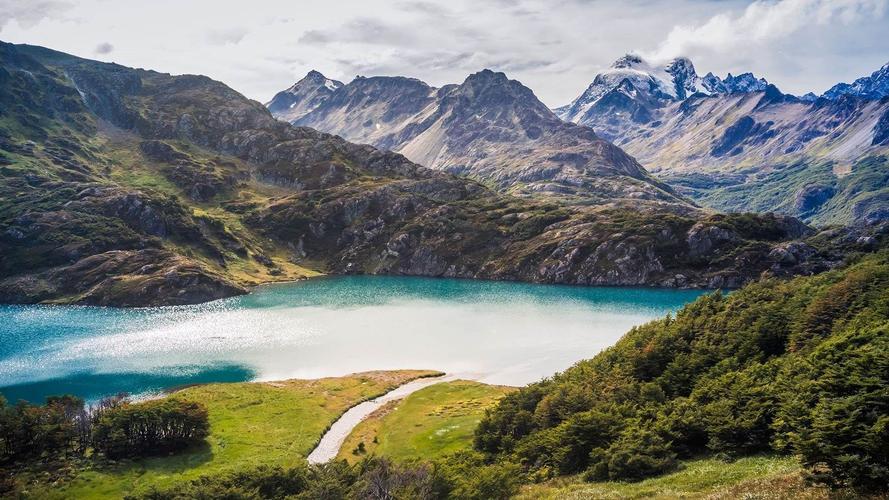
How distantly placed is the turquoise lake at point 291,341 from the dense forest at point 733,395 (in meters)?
48.9

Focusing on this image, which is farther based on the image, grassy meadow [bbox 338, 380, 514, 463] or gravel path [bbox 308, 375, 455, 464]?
gravel path [bbox 308, 375, 455, 464]

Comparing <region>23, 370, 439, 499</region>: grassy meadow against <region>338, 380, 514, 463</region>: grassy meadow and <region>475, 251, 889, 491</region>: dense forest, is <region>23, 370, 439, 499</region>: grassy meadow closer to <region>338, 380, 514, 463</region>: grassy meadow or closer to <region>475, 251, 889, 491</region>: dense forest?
<region>338, 380, 514, 463</region>: grassy meadow

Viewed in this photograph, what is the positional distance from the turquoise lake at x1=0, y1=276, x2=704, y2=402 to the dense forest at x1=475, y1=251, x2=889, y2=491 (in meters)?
48.9

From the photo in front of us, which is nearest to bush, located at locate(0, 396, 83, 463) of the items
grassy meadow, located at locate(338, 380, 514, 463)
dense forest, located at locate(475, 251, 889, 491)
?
grassy meadow, located at locate(338, 380, 514, 463)

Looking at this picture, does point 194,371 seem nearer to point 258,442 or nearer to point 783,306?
point 258,442

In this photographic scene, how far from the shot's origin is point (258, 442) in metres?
78.5

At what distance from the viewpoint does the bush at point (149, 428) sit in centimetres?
7075

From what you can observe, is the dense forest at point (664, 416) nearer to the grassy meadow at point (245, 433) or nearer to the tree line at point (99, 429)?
the tree line at point (99, 429)

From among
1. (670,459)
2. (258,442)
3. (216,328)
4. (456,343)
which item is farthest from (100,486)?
(216,328)

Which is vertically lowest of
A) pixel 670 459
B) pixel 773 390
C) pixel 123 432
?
pixel 123 432

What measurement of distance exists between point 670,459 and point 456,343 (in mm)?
101843

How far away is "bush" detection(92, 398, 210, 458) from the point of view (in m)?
70.8

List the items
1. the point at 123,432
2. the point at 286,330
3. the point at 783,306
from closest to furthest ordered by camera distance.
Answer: the point at 783,306
the point at 123,432
the point at 286,330

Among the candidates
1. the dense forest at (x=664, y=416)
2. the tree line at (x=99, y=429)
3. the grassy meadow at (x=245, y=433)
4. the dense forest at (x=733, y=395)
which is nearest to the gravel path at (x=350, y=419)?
the grassy meadow at (x=245, y=433)
